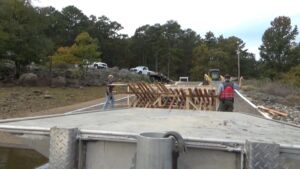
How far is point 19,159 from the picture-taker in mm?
13141

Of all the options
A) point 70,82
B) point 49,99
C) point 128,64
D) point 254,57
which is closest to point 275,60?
point 254,57

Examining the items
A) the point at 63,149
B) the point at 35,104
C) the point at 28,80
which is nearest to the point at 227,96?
the point at 63,149

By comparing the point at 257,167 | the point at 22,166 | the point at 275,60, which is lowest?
the point at 22,166

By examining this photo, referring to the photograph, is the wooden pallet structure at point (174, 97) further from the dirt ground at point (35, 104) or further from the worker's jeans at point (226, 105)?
the dirt ground at point (35, 104)

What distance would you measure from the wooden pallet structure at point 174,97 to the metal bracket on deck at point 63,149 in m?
15.6

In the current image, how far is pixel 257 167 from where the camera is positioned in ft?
11.4

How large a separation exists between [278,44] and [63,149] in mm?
99629

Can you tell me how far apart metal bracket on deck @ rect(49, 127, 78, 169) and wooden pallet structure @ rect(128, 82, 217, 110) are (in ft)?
51.2

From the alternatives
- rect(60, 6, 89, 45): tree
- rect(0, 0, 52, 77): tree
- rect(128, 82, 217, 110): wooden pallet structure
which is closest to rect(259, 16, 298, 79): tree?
rect(60, 6, 89, 45): tree

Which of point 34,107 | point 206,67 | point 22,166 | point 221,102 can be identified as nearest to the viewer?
point 22,166

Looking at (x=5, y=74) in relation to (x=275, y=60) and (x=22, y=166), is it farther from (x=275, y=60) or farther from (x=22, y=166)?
(x=275, y=60)

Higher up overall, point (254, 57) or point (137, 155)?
point (254, 57)

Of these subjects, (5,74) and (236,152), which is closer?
(236,152)

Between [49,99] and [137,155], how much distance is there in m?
29.2
